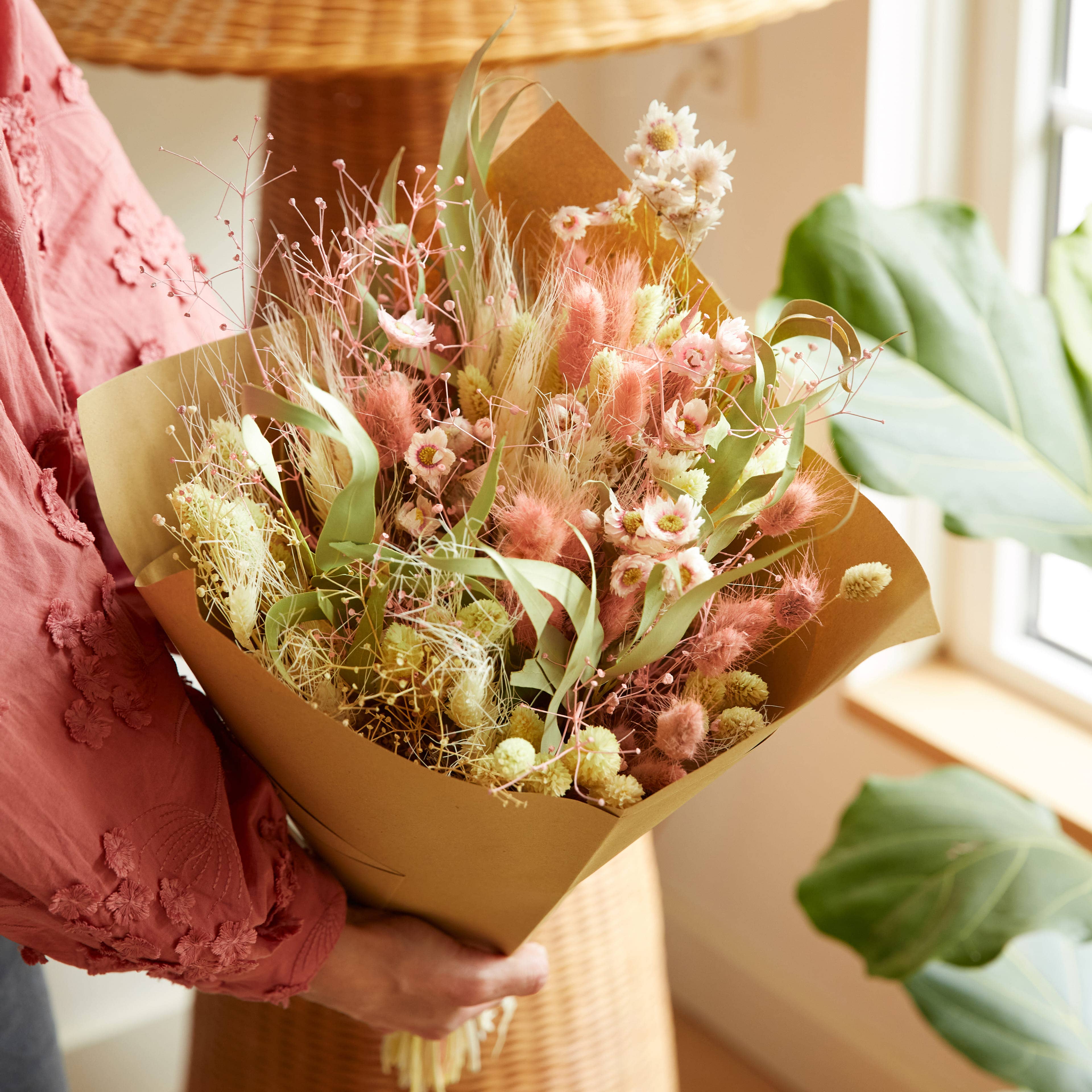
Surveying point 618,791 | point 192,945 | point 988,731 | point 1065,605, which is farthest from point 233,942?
point 1065,605

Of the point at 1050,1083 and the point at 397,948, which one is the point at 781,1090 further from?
the point at 397,948

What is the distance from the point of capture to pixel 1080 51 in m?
1.26

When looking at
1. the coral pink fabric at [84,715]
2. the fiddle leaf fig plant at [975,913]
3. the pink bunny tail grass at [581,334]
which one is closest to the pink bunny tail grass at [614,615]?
the pink bunny tail grass at [581,334]

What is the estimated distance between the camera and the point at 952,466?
0.81m

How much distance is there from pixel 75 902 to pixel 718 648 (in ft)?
1.14

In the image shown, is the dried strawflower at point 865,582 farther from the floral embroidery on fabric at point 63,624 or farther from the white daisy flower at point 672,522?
the floral embroidery on fabric at point 63,624

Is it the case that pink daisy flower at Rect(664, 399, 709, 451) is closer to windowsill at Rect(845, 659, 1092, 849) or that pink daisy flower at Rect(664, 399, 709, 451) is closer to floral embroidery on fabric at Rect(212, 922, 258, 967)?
floral embroidery on fabric at Rect(212, 922, 258, 967)

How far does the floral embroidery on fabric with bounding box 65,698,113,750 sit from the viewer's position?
23.0 inches

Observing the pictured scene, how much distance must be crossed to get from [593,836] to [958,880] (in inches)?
17.9

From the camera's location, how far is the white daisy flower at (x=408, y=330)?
55cm

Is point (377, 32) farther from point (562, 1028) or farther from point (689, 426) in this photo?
point (562, 1028)

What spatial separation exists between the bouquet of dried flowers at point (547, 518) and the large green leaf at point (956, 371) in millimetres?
227

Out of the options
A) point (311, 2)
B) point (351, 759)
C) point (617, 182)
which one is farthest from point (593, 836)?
point (311, 2)

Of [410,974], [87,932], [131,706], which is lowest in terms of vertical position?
[410,974]
